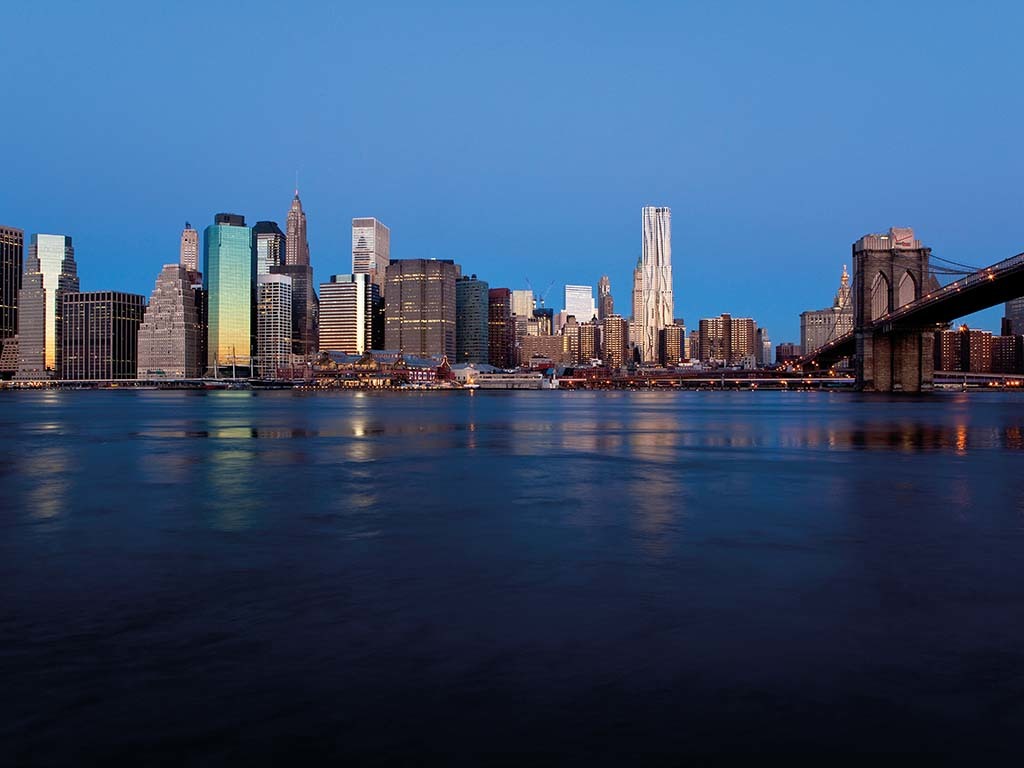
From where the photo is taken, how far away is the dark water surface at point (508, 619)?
6.03 metres

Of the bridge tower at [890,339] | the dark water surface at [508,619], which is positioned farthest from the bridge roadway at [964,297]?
the dark water surface at [508,619]

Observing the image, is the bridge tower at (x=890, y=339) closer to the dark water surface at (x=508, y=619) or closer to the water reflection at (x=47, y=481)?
the dark water surface at (x=508, y=619)

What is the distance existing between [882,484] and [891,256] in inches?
3875

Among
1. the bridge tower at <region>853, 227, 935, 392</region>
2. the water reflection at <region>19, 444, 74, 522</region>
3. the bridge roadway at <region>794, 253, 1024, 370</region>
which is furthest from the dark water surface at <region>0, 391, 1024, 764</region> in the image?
the bridge tower at <region>853, 227, 935, 392</region>

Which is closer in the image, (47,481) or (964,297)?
(47,481)

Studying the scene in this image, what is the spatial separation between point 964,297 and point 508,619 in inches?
3294

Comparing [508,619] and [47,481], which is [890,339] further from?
[508,619]

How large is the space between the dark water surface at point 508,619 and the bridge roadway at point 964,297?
63.0 meters

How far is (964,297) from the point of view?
260 ft

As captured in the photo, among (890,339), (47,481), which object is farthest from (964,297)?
(47,481)

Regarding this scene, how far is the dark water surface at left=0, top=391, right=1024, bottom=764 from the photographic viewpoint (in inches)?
237

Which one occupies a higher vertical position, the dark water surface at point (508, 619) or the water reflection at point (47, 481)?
the dark water surface at point (508, 619)

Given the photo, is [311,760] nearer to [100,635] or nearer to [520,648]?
[520,648]

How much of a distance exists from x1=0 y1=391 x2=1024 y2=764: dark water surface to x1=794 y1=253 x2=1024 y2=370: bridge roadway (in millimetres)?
62956
